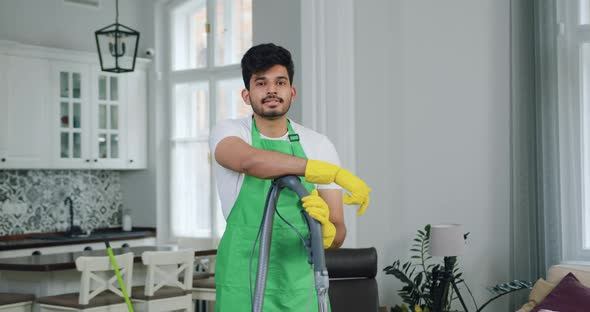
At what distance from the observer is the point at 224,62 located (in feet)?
24.6

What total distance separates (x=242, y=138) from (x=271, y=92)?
0.15 m

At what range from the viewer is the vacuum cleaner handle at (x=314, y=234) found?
1.58m

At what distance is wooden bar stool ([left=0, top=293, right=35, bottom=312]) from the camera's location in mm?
4938

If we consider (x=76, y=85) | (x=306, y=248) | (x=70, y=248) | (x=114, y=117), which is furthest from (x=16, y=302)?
(x=306, y=248)

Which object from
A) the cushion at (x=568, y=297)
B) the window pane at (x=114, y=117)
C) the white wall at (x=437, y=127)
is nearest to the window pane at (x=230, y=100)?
the window pane at (x=114, y=117)

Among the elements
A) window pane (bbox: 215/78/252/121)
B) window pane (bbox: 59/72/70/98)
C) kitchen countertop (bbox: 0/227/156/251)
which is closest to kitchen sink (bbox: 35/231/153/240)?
kitchen countertop (bbox: 0/227/156/251)

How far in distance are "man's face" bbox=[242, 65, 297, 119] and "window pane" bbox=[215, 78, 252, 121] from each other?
17.9 feet

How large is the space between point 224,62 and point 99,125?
1.34m

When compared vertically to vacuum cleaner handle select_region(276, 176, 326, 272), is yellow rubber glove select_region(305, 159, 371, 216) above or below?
above

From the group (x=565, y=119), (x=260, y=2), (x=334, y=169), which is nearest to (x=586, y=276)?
(x=565, y=119)

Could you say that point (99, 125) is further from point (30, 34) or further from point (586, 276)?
point (586, 276)

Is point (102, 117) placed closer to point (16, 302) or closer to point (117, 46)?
point (117, 46)

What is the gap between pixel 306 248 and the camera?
5.49 feet

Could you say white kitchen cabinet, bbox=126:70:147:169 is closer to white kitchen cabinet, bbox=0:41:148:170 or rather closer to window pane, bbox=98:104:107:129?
white kitchen cabinet, bbox=0:41:148:170
